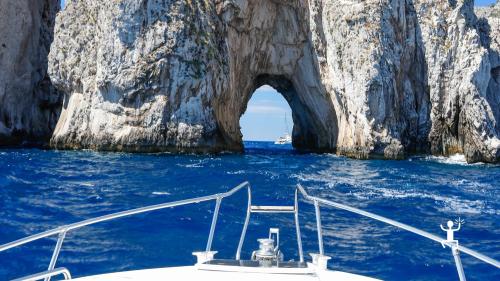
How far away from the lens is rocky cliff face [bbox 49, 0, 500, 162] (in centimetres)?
3247

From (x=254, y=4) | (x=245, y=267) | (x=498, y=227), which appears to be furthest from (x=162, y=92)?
(x=245, y=267)

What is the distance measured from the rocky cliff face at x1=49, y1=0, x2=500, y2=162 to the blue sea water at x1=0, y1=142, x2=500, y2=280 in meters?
11.6

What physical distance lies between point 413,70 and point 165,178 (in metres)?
25.3

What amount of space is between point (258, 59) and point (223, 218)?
30852 mm

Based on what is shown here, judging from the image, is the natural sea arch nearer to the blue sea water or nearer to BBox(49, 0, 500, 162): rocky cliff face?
BBox(49, 0, 500, 162): rocky cliff face

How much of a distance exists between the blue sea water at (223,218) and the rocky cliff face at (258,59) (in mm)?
11621

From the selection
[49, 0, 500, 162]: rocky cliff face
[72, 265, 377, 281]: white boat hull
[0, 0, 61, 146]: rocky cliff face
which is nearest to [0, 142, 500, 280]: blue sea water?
[72, 265, 377, 281]: white boat hull

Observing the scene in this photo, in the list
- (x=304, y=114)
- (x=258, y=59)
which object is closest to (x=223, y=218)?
(x=258, y=59)

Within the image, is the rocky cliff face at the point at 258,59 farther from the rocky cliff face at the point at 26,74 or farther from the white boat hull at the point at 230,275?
the white boat hull at the point at 230,275

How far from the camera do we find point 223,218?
443 inches

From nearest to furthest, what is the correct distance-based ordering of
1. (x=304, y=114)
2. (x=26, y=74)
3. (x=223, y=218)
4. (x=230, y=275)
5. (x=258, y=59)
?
(x=230, y=275) < (x=223, y=218) < (x=258, y=59) < (x=26, y=74) < (x=304, y=114)

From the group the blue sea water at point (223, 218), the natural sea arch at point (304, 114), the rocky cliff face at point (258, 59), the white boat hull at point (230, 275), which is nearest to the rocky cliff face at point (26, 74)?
the rocky cliff face at point (258, 59)

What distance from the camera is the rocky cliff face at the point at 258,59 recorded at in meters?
32.5

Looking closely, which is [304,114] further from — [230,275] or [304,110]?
[230,275]
